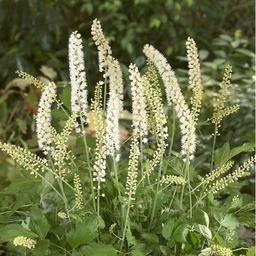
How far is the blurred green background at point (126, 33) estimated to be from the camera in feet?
12.0

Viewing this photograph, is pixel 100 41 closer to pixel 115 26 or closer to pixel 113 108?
pixel 113 108

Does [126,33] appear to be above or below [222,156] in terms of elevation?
above

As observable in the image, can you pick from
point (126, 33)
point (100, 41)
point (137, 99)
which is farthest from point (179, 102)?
point (126, 33)

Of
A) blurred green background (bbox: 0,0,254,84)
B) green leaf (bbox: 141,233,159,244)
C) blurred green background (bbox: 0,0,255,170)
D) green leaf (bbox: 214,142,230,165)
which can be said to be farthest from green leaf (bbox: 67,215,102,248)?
blurred green background (bbox: 0,0,254,84)

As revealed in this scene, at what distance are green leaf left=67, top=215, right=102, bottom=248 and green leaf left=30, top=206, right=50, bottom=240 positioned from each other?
0.05 metres

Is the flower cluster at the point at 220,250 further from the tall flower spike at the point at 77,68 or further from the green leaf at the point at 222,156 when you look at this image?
the tall flower spike at the point at 77,68

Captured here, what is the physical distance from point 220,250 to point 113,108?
0.32 meters

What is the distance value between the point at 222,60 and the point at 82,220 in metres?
2.45

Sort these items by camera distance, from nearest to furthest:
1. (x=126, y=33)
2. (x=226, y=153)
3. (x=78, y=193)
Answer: (x=78, y=193)
(x=226, y=153)
(x=126, y=33)

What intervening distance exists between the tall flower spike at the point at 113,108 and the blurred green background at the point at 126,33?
6.59 feet

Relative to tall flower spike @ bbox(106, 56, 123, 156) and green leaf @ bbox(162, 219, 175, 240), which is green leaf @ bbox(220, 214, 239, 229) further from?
tall flower spike @ bbox(106, 56, 123, 156)

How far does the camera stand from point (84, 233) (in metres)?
1.16

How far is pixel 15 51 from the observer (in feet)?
12.6

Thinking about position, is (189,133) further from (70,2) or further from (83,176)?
(70,2)
